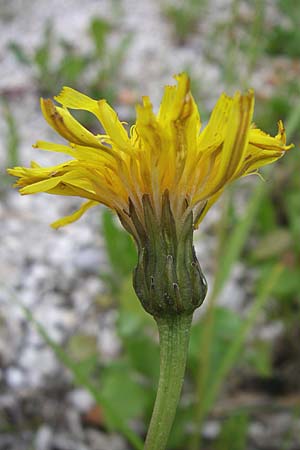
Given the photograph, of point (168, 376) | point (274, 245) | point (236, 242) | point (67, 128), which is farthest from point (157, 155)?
point (274, 245)

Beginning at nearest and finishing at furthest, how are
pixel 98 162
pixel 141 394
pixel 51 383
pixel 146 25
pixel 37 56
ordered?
pixel 98 162
pixel 141 394
pixel 51 383
pixel 37 56
pixel 146 25

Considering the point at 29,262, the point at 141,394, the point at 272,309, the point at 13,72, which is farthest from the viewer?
the point at 13,72

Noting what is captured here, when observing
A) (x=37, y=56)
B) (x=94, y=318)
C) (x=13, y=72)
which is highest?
(x=13, y=72)

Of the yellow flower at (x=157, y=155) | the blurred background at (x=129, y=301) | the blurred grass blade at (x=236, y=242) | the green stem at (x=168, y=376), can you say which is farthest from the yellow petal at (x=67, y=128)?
the blurred grass blade at (x=236, y=242)

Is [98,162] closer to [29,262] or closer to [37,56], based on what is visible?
[29,262]

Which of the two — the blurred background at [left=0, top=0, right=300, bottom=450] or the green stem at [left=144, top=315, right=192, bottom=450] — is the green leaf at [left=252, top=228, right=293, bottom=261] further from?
the green stem at [left=144, top=315, right=192, bottom=450]

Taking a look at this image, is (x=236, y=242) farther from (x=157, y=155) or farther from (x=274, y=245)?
(x=157, y=155)

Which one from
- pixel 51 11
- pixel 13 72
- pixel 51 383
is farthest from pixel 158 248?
pixel 51 11
